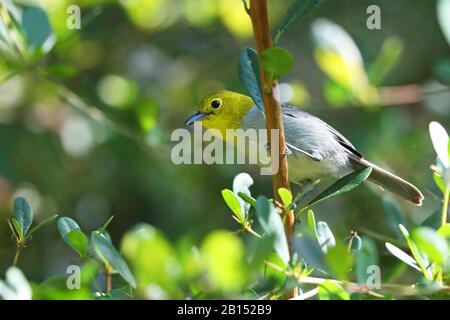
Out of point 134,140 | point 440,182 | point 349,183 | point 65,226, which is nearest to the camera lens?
point 65,226

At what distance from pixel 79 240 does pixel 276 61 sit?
31.1 inches

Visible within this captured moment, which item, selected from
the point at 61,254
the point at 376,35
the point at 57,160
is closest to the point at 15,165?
the point at 57,160

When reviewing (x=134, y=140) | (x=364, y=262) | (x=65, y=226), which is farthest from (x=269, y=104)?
(x=134, y=140)

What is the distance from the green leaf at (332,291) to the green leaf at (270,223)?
0.15m

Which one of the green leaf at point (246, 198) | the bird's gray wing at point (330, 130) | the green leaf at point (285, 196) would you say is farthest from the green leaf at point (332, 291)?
the bird's gray wing at point (330, 130)

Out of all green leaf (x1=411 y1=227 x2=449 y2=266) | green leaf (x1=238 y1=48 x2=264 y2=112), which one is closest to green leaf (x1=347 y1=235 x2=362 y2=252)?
green leaf (x1=411 y1=227 x2=449 y2=266)

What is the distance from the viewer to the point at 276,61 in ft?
7.38

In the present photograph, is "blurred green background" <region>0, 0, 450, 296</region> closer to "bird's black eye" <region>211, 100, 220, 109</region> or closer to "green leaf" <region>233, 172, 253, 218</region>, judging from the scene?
"bird's black eye" <region>211, 100, 220, 109</region>

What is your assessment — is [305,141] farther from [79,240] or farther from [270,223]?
[270,223]

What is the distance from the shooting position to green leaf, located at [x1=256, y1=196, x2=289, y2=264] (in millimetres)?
2146

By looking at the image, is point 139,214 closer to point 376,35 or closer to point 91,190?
point 91,190

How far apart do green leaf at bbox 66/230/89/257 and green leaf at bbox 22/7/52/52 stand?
1.47 metres

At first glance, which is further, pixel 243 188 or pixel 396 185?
pixel 396 185

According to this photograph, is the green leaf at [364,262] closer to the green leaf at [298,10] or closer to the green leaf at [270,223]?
the green leaf at [270,223]
